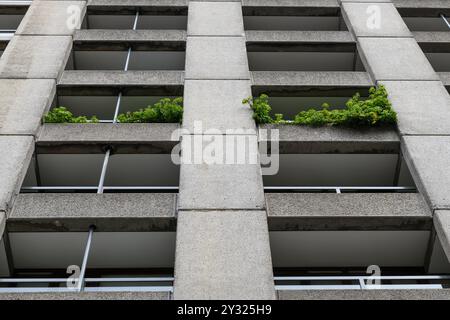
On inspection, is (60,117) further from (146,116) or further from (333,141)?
(333,141)

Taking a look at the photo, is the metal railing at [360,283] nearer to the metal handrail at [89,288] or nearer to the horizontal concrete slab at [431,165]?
the horizontal concrete slab at [431,165]

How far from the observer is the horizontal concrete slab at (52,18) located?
651 inches

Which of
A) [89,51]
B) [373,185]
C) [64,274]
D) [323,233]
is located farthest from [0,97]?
[373,185]

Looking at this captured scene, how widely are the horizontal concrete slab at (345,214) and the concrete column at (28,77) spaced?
5294 millimetres

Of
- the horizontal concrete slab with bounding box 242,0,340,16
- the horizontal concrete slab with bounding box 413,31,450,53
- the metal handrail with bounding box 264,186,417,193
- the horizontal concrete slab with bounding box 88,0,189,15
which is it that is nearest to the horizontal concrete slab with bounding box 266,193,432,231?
the metal handrail with bounding box 264,186,417,193

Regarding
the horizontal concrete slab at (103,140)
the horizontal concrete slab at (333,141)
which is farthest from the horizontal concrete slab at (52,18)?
the horizontal concrete slab at (333,141)

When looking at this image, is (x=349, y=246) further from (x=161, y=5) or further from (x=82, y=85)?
(x=161, y=5)

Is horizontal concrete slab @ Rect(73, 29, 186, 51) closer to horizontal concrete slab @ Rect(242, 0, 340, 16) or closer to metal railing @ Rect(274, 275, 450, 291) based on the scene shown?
horizontal concrete slab @ Rect(242, 0, 340, 16)

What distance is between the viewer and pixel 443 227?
10.4 metres

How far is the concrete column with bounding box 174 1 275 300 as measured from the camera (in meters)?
9.31

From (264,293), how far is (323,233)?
2373 millimetres

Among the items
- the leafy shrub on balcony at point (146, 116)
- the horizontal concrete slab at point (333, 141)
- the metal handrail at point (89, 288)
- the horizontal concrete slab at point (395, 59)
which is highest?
the horizontal concrete slab at point (395, 59)

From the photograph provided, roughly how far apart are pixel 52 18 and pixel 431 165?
12.0 meters

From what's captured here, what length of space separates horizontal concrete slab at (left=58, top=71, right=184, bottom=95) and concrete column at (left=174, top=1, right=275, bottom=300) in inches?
21.2
